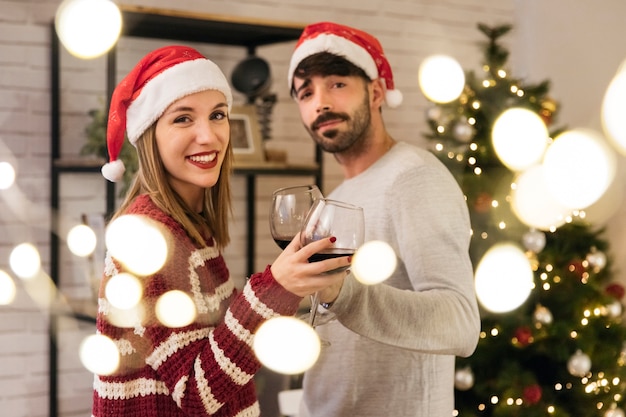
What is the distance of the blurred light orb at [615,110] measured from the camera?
3.01m

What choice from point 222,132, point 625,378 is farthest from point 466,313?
point 625,378

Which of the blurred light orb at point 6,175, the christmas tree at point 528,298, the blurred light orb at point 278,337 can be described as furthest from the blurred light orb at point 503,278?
the blurred light orb at point 6,175

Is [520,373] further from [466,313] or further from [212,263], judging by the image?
[212,263]

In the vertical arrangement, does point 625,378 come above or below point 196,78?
below

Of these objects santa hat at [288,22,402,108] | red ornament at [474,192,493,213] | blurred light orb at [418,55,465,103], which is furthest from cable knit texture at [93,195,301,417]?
blurred light orb at [418,55,465,103]

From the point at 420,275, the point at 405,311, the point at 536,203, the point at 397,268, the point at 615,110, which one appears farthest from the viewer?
the point at 615,110

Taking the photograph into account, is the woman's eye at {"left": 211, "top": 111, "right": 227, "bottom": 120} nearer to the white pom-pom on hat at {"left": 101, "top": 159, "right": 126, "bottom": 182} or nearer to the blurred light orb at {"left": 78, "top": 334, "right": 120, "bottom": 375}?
the white pom-pom on hat at {"left": 101, "top": 159, "right": 126, "bottom": 182}

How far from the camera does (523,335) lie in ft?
8.13

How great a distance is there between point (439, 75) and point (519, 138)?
2.29 ft

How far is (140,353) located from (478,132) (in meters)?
1.77

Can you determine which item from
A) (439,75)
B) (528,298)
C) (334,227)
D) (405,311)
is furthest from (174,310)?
(439,75)

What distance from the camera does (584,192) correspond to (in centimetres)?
290

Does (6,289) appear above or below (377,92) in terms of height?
below

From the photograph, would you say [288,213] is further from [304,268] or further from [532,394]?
[532,394]
